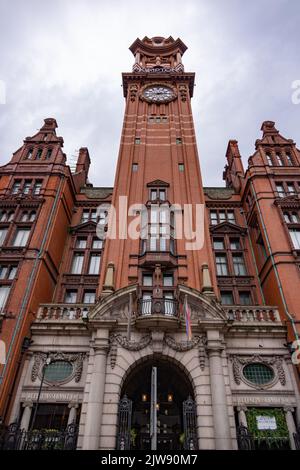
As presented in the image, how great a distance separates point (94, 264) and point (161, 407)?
1321cm

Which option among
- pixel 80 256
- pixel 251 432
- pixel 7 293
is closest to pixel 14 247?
pixel 7 293

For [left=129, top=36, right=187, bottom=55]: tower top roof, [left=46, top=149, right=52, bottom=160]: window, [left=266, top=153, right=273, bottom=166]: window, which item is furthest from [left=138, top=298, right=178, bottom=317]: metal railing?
[left=129, top=36, right=187, bottom=55]: tower top roof

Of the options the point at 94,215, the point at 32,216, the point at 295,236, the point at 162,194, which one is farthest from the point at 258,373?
the point at 32,216

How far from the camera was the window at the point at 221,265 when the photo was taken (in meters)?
28.5

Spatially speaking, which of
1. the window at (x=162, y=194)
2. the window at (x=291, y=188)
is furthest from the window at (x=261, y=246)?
the window at (x=162, y=194)

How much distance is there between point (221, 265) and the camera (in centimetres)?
2905

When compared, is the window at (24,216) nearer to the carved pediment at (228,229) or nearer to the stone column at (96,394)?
the stone column at (96,394)

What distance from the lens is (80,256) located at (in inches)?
1169

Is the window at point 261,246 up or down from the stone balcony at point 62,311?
up

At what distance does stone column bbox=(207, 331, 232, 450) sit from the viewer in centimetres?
1636

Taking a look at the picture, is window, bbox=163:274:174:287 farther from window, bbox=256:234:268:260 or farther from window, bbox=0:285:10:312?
window, bbox=0:285:10:312

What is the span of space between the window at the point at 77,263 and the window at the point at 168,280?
8.50m
